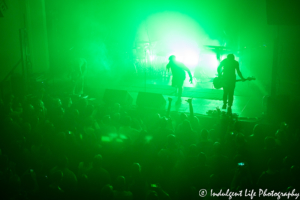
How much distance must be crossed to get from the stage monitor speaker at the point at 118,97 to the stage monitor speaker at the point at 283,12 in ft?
14.9

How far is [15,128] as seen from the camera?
4781 millimetres

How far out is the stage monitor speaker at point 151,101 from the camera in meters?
7.56

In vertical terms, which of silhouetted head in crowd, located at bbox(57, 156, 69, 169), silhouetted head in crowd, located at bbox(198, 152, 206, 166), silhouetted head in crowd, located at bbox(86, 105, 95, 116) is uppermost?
silhouetted head in crowd, located at bbox(86, 105, 95, 116)

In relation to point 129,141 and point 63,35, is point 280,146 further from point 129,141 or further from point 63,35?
point 63,35

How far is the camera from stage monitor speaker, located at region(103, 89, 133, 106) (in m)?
8.12

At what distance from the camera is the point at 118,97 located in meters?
8.20

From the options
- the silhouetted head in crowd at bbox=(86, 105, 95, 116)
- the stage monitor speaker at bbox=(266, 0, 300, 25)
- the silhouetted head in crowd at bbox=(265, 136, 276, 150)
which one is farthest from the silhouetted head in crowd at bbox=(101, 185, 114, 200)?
the stage monitor speaker at bbox=(266, 0, 300, 25)

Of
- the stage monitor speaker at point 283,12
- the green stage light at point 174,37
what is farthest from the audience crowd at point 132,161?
the green stage light at point 174,37

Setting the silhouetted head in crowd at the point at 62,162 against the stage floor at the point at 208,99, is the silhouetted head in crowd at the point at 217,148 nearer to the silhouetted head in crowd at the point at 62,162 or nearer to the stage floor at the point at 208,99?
the silhouetted head in crowd at the point at 62,162

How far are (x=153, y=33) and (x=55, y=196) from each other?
14.0m

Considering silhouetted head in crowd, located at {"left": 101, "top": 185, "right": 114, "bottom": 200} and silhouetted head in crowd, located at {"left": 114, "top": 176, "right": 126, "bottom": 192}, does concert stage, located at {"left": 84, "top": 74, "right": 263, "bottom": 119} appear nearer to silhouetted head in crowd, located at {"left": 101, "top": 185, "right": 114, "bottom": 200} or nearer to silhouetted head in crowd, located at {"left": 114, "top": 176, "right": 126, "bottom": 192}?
silhouetted head in crowd, located at {"left": 114, "top": 176, "right": 126, "bottom": 192}

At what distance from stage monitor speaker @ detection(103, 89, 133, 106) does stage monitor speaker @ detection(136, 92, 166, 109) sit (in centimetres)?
66

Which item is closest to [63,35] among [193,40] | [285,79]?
[193,40]
